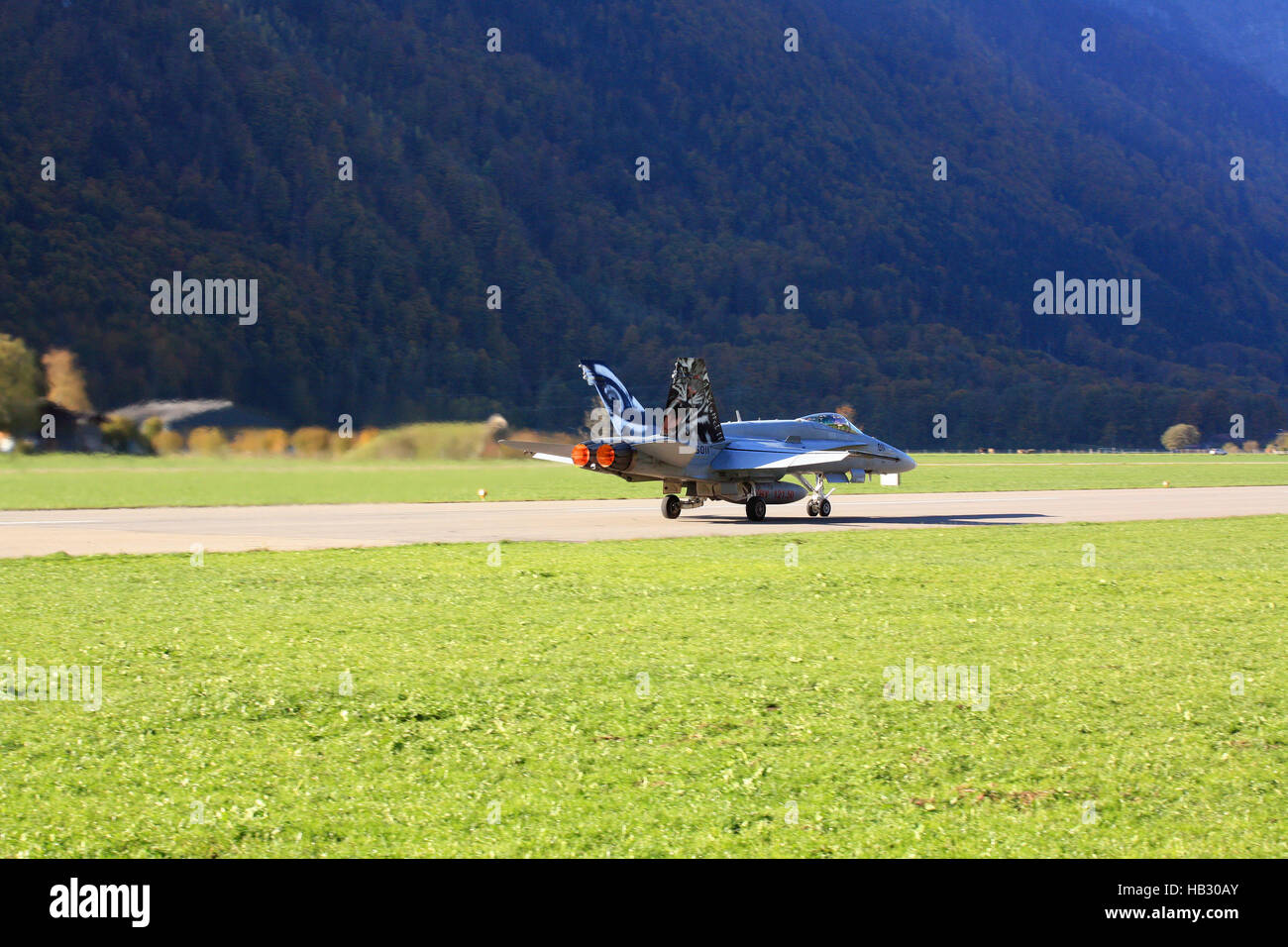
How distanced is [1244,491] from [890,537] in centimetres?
4150

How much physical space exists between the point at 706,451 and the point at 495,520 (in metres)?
7.41

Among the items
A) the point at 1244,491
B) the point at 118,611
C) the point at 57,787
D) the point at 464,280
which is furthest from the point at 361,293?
the point at 57,787

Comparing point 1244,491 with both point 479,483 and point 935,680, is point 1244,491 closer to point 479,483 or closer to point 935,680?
point 479,483

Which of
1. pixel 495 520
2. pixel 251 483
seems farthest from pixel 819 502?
pixel 251 483

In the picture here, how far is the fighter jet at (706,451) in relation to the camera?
38.2m

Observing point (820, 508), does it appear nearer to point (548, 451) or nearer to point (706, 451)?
point (706, 451)

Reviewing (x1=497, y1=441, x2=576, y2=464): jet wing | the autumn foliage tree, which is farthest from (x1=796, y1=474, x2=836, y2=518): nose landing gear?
the autumn foliage tree

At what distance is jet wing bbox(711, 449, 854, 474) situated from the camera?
39219 mm

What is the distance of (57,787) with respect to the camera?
9523 mm

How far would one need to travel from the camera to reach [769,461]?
39.4m

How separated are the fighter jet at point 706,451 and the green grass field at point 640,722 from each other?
16.3 m

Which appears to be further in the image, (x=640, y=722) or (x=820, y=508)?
(x=820, y=508)

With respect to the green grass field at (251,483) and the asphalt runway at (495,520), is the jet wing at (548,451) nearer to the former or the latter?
the asphalt runway at (495,520)

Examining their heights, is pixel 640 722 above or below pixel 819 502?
below
